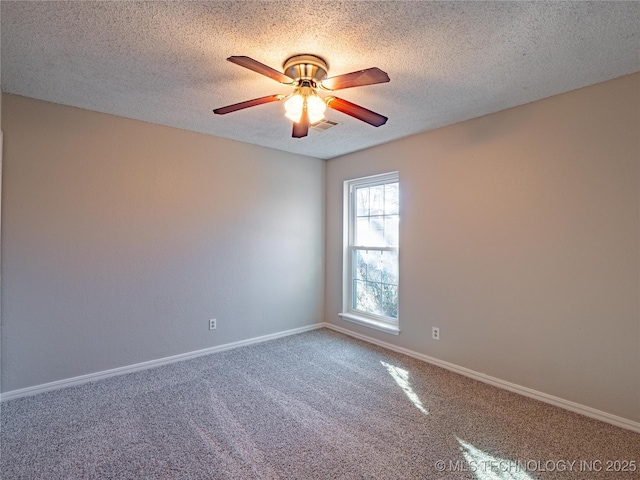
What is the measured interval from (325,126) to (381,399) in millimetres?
2467

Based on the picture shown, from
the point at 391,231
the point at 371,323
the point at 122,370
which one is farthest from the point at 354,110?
the point at 122,370

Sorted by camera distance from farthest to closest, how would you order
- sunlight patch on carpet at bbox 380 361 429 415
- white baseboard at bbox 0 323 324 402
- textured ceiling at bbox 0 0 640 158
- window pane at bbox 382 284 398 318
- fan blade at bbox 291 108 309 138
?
window pane at bbox 382 284 398 318, white baseboard at bbox 0 323 324 402, sunlight patch on carpet at bbox 380 361 429 415, fan blade at bbox 291 108 309 138, textured ceiling at bbox 0 0 640 158

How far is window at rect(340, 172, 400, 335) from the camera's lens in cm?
382

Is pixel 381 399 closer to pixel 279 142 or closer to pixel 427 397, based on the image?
pixel 427 397

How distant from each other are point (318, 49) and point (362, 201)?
250 cm

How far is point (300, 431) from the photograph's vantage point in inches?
84.7

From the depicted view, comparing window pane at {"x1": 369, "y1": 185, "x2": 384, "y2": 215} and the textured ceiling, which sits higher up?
the textured ceiling

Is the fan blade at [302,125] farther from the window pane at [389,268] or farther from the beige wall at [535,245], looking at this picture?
the window pane at [389,268]

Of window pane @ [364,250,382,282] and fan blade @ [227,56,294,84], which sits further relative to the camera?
window pane @ [364,250,382,282]

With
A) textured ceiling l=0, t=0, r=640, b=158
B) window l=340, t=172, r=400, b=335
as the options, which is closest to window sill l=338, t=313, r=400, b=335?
window l=340, t=172, r=400, b=335

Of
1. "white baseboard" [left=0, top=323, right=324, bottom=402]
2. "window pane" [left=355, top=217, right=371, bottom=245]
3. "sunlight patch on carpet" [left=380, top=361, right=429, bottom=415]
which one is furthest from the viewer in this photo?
"window pane" [left=355, top=217, right=371, bottom=245]

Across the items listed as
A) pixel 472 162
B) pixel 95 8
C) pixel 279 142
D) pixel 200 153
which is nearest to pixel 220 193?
pixel 200 153

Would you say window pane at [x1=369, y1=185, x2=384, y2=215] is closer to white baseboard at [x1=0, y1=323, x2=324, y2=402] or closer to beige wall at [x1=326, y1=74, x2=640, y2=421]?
beige wall at [x1=326, y1=74, x2=640, y2=421]

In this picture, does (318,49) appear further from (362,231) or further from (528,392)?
(528,392)
